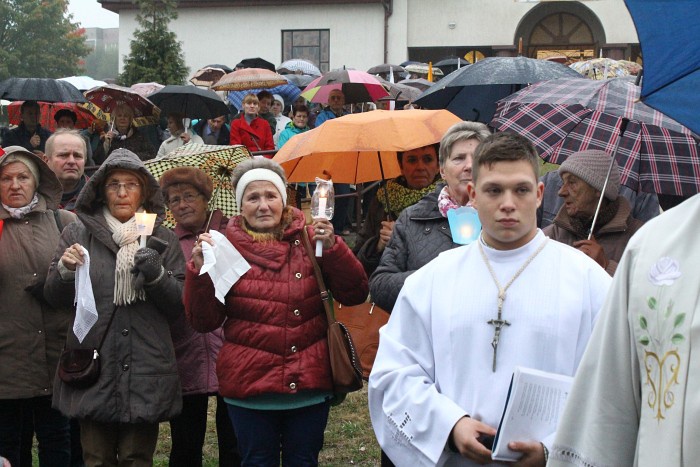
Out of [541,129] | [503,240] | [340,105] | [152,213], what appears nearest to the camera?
[503,240]

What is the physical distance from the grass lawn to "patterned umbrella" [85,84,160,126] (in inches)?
226

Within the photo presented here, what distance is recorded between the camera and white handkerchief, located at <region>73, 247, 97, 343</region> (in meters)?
4.85

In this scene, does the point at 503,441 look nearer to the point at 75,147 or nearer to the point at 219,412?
the point at 219,412

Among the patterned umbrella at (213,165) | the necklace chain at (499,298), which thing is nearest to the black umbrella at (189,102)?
the patterned umbrella at (213,165)

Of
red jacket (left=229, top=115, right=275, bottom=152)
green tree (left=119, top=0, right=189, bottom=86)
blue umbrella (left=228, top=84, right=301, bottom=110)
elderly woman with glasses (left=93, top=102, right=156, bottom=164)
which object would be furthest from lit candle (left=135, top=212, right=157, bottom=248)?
green tree (left=119, top=0, right=189, bottom=86)

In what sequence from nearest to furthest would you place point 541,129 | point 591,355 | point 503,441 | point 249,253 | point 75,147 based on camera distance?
point 591,355 < point 503,441 < point 249,253 < point 541,129 < point 75,147

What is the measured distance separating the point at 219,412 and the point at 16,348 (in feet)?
3.90

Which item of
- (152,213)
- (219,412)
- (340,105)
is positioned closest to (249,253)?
(152,213)

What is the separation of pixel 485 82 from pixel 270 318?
12.8 ft

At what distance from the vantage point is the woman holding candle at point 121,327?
16.1 feet

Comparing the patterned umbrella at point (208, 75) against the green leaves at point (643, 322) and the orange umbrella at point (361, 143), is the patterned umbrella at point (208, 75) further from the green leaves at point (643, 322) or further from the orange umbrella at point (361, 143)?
the green leaves at point (643, 322)

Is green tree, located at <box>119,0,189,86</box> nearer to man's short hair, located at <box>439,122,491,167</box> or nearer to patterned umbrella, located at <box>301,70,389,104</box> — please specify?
patterned umbrella, located at <box>301,70,389,104</box>

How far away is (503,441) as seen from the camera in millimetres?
3092

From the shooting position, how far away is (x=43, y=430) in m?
5.61
